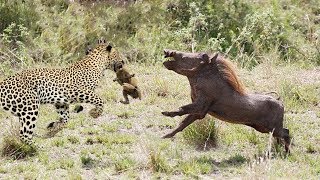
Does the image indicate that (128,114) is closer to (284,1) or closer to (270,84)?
(270,84)

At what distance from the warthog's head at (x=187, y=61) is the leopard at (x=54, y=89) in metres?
1.28

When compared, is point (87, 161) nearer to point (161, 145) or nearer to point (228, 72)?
point (161, 145)

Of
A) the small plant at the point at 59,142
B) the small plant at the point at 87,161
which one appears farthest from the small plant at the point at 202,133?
the small plant at the point at 59,142

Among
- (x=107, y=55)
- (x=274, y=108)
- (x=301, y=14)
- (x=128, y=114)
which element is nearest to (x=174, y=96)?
(x=128, y=114)

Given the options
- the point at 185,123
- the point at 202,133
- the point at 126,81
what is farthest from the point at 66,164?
the point at 126,81

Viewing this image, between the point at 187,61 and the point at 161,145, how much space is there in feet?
4.15

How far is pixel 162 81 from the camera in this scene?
12469 millimetres

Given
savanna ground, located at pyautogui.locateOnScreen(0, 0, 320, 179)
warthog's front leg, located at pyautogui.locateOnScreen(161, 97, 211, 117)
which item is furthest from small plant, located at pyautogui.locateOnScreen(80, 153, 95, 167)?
warthog's front leg, located at pyautogui.locateOnScreen(161, 97, 211, 117)

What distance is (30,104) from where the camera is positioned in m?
8.97

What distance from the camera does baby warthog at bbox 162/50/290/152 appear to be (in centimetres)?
862

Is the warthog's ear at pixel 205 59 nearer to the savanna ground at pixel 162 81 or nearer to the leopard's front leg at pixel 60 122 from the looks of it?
the savanna ground at pixel 162 81

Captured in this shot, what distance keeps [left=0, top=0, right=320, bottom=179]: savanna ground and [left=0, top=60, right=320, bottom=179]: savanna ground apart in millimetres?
15

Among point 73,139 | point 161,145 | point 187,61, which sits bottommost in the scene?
point 73,139

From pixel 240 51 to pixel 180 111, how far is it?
21.1ft
